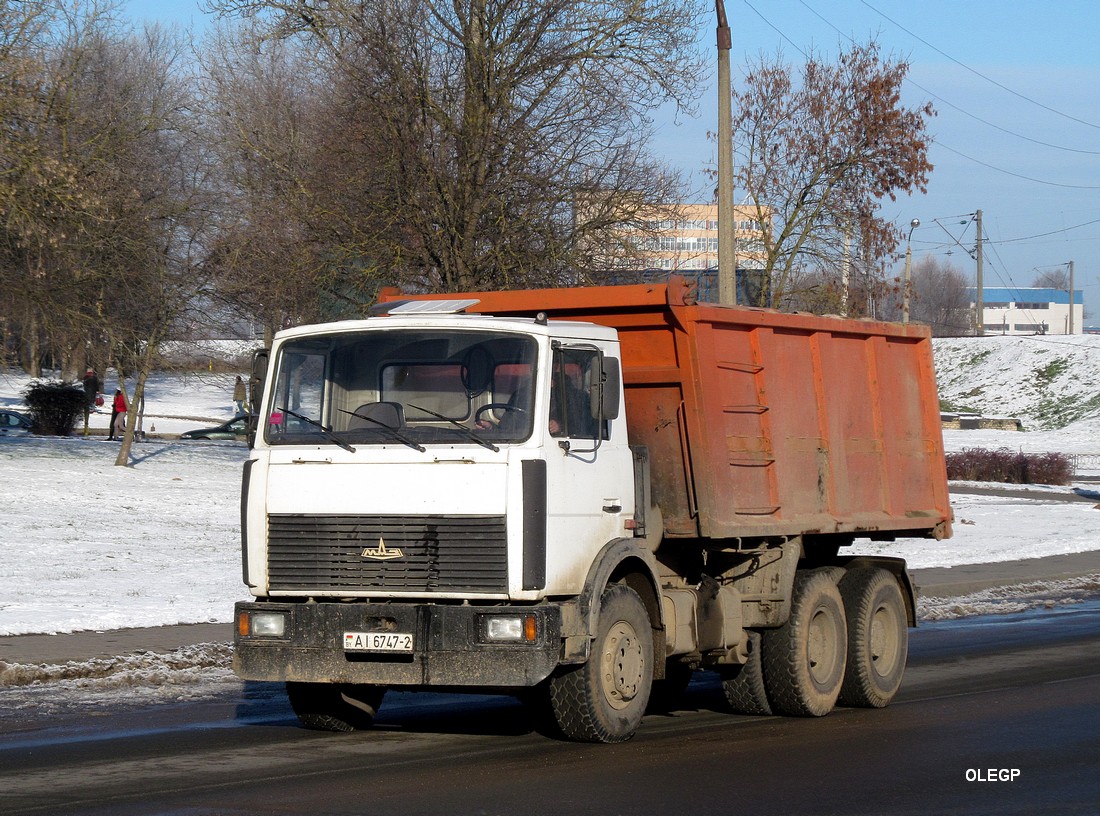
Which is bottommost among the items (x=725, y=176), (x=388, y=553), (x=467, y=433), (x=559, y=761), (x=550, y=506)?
(x=559, y=761)

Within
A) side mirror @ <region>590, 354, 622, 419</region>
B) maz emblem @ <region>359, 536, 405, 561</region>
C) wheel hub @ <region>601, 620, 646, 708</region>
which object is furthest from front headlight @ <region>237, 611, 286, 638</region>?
side mirror @ <region>590, 354, 622, 419</region>

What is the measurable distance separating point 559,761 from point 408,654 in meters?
1.05

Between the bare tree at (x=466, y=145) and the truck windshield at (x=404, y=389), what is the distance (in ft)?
40.0

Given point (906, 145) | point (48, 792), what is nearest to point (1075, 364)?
point (906, 145)

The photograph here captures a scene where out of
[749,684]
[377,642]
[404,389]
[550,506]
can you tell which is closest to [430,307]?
[404,389]

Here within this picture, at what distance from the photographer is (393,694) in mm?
11164

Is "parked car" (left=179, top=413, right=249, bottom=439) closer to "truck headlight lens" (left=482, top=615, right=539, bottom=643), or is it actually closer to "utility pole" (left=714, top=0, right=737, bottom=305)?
"utility pole" (left=714, top=0, right=737, bottom=305)

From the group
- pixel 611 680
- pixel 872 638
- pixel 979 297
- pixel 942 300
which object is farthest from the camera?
pixel 942 300

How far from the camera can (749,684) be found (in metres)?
10.0

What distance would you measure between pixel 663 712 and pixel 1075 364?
67.2 meters

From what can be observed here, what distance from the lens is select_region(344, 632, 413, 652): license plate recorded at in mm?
7820

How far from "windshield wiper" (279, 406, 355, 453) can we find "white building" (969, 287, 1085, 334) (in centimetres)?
15389

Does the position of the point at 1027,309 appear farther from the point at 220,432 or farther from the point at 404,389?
the point at 404,389

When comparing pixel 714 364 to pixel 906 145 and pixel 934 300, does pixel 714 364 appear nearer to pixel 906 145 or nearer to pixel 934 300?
pixel 906 145
